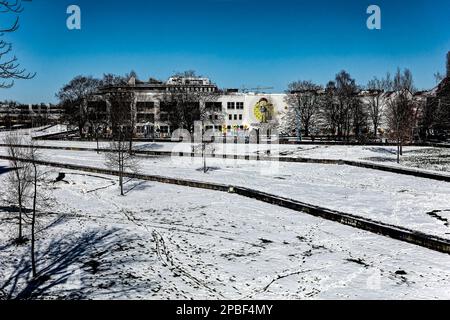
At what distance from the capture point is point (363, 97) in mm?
82500

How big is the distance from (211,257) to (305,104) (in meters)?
66.8

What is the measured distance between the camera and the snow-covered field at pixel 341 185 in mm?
22562

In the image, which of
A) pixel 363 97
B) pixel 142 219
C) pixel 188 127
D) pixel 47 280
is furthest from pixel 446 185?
pixel 363 97

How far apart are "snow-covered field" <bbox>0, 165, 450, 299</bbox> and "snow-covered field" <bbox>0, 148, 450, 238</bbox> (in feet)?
12.3

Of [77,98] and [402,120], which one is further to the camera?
[77,98]

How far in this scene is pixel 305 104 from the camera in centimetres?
7962

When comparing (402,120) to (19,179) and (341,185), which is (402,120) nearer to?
(341,185)

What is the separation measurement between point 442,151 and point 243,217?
116ft

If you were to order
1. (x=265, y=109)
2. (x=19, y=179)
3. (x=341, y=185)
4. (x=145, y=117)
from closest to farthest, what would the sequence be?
(x=19, y=179) → (x=341, y=185) → (x=145, y=117) → (x=265, y=109)

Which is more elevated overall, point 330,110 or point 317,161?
point 330,110

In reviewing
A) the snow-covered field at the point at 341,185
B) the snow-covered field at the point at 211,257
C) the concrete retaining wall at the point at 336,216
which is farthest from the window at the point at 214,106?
the snow-covered field at the point at 211,257

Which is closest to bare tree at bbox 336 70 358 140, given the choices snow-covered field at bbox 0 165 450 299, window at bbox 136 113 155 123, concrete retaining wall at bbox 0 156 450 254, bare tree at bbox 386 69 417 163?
bare tree at bbox 386 69 417 163

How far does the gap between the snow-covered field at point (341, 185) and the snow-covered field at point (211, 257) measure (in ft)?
12.3

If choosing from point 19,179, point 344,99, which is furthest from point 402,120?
point 19,179
